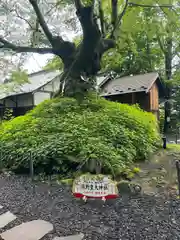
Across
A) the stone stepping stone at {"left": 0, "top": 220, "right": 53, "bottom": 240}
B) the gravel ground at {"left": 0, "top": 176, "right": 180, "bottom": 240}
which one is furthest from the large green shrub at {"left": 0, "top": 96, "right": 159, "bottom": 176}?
the stone stepping stone at {"left": 0, "top": 220, "right": 53, "bottom": 240}

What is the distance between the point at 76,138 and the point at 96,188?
153cm

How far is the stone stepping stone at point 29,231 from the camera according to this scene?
5.99 ft

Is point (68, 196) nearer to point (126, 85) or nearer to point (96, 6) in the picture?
point (96, 6)

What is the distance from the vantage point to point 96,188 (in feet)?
7.46

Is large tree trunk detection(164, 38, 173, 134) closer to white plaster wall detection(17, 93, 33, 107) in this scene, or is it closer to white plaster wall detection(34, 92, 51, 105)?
white plaster wall detection(34, 92, 51, 105)

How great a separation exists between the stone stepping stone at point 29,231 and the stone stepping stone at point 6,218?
5.9 inches

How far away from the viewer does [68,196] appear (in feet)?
8.55

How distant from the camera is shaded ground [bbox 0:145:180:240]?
1864 millimetres

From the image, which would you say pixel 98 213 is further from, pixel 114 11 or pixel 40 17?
pixel 40 17

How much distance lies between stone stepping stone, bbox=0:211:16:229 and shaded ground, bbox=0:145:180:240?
0.06m

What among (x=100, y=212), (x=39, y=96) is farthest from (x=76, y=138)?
(x=39, y=96)

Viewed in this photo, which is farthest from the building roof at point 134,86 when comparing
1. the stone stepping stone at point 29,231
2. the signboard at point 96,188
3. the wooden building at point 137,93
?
the stone stepping stone at point 29,231

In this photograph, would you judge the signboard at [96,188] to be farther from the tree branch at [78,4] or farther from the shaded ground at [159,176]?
the tree branch at [78,4]

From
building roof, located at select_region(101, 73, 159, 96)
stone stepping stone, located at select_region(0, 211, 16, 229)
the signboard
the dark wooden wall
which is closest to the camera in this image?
stone stepping stone, located at select_region(0, 211, 16, 229)
